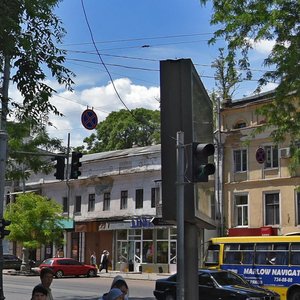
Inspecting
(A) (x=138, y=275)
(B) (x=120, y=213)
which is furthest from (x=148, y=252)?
(A) (x=138, y=275)

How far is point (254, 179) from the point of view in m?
41.5

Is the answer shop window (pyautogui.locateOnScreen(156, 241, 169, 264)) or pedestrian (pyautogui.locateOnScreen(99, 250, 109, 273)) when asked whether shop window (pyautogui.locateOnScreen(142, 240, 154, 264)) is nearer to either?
shop window (pyautogui.locateOnScreen(156, 241, 169, 264))

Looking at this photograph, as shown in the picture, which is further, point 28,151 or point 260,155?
point 260,155

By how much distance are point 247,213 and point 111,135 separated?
102ft

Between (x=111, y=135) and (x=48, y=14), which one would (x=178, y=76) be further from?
(x=111, y=135)

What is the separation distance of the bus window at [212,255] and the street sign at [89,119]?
7079 mm

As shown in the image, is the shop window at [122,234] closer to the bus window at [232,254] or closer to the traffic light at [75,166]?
the traffic light at [75,166]

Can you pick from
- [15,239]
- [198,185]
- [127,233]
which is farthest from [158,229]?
[198,185]

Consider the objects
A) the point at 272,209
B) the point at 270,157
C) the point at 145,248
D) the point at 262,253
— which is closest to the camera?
the point at 262,253

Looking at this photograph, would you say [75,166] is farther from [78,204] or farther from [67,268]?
[78,204]

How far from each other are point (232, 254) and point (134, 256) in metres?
22.8

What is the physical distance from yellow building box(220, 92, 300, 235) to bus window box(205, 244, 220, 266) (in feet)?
43.5

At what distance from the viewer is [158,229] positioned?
46156 mm

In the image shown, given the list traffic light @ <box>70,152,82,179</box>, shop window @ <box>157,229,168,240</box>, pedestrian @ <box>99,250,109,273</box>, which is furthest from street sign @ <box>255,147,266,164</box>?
traffic light @ <box>70,152,82,179</box>
